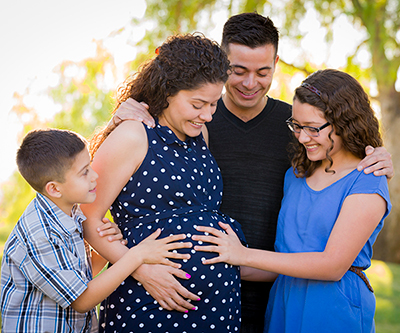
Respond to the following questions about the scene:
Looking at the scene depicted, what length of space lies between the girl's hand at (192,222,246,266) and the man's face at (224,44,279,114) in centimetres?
92

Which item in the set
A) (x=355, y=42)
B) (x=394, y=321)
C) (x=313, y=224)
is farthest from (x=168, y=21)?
(x=313, y=224)

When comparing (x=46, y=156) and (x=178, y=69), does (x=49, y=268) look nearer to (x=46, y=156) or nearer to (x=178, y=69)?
(x=46, y=156)

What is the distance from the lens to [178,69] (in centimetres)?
196

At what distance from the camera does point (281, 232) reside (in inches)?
91.9

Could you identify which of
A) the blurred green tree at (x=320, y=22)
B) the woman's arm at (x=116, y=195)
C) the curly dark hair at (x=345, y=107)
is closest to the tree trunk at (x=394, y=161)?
the blurred green tree at (x=320, y=22)

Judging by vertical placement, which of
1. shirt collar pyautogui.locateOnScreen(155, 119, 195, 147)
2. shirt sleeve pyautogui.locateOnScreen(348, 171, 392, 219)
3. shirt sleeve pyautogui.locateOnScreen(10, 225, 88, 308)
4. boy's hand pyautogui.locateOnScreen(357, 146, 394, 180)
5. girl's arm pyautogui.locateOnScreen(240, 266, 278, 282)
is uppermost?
shirt collar pyautogui.locateOnScreen(155, 119, 195, 147)

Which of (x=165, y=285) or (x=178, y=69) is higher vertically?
(x=178, y=69)

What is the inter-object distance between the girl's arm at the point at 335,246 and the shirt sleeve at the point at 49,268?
555 mm

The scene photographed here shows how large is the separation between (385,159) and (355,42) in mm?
6378

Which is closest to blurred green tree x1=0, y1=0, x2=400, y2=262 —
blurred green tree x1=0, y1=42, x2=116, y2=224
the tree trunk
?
blurred green tree x1=0, y1=42, x2=116, y2=224

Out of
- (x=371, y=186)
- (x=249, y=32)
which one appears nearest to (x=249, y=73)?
(x=249, y=32)

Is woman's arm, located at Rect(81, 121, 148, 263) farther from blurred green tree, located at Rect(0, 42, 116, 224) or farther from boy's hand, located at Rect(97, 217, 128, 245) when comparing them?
blurred green tree, located at Rect(0, 42, 116, 224)

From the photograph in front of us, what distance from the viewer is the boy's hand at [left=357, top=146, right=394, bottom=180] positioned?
2039mm

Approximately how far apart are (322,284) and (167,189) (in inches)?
35.3
